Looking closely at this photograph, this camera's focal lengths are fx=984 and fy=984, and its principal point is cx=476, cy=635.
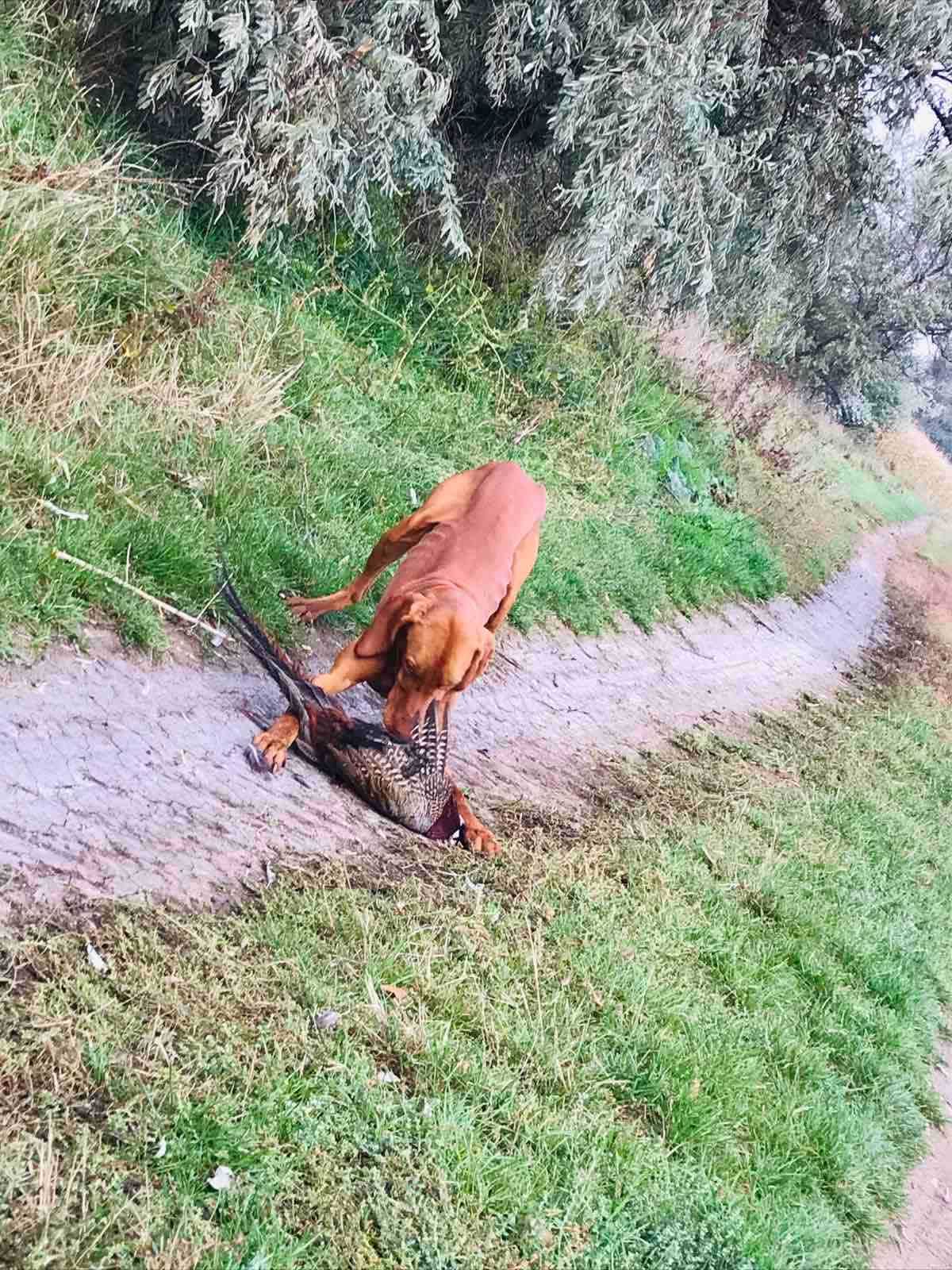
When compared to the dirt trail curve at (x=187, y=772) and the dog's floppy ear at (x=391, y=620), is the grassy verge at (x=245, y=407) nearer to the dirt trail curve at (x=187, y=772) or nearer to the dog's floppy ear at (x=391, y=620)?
the dirt trail curve at (x=187, y=772)

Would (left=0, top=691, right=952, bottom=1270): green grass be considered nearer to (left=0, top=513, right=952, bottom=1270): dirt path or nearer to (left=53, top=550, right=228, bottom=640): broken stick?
(left=0, top=513, right=952, bottom=1270): dirt path

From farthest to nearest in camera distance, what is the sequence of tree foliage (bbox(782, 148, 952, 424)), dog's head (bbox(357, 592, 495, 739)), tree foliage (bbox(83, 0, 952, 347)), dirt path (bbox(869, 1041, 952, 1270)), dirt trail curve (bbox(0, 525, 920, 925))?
1. tree foliage (bbox(782, 148, 952, 424))
2. tree foliage (bbox(83, 0, 952, 347))
3. dirt path (bbox(869, 1041, 952, 1270))
4. dog's head (bbox(357, 592, 495, 739))
5. dirt trail curve (bbox(0, 525, 920, 925))

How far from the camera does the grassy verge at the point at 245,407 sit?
4.19 meters

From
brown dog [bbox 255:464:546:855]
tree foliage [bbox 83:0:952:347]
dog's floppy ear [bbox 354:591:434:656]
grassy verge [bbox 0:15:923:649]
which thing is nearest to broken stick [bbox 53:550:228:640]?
grassy verge [bbox 0:15:923:649]

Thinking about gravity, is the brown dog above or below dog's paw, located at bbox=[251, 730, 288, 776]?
above

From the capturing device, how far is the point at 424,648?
10.5 feet

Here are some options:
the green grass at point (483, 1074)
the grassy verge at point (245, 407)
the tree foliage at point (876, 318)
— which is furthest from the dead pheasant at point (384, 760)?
the tree foliage at point (876, 318)

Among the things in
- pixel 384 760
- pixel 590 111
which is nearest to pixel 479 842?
pixel 384 760


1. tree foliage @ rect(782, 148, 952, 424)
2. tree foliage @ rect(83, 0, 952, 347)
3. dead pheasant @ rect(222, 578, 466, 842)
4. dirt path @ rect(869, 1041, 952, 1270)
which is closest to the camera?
dirt path @ rect(869, 1041, 952, 1270)

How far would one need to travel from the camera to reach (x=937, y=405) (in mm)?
37250

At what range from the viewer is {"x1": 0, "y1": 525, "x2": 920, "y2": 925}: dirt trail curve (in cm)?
286

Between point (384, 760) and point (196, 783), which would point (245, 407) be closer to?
point (384, 760)

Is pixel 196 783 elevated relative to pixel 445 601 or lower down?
lower down

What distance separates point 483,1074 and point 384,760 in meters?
1.26
